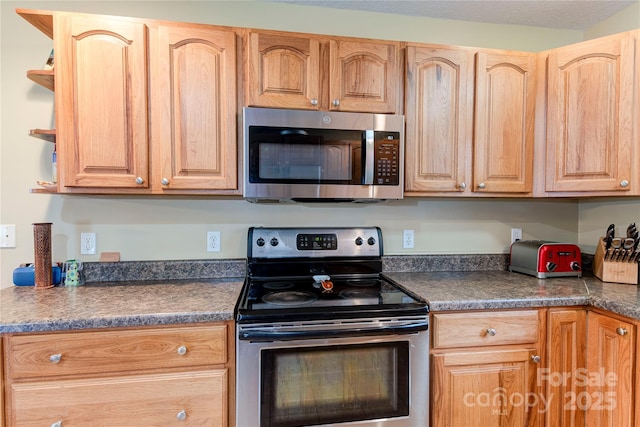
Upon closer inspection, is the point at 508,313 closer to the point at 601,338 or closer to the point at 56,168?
the point at 601,338

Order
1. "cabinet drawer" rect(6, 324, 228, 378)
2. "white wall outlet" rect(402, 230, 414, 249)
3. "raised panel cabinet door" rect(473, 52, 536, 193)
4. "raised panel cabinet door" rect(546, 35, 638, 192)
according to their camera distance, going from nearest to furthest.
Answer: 1. "cabinet drawer" rect(6, 324, 228, 378)
2. "raised panel cabinet door" rect(546, 35, 638, 192)
3. "raised panel cabinet door" rect(473, 52, 536, 193)
4. "white wall outlet" rect(402, 230, 414, 249)

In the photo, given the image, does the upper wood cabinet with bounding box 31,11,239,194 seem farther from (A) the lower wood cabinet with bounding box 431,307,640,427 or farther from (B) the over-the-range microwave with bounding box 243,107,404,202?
(A) the lower wood cabinet with bounding box 431,307,640,427

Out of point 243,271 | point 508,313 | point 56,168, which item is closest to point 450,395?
point 508,313

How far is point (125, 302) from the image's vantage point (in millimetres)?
1446

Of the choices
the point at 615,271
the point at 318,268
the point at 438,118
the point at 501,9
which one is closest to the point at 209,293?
the point at 318,268

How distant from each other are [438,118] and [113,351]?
1.78 metres

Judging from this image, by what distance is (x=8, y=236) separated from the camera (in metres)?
1.79

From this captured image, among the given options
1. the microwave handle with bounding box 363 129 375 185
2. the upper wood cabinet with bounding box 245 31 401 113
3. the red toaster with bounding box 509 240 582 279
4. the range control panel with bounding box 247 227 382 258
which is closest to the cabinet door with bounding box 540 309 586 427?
the red toaster with bounding box 509 240 582 279

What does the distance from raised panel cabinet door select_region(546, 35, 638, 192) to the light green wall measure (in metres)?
0.45

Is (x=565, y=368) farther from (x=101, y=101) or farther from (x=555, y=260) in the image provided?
(x=101, y=101)

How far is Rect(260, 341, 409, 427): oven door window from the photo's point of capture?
4.45ft

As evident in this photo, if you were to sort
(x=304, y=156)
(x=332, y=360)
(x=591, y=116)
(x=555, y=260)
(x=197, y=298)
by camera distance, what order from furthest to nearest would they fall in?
(x=555, y=260)
(x=591, y=116)
(x=304, y=156)
(x=197, y=298)
(x=332, y=360)

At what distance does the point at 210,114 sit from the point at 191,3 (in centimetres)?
76

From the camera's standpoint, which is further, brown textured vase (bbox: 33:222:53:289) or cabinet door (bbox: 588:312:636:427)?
brown textured vase (bbox: 33:222:53:289)
